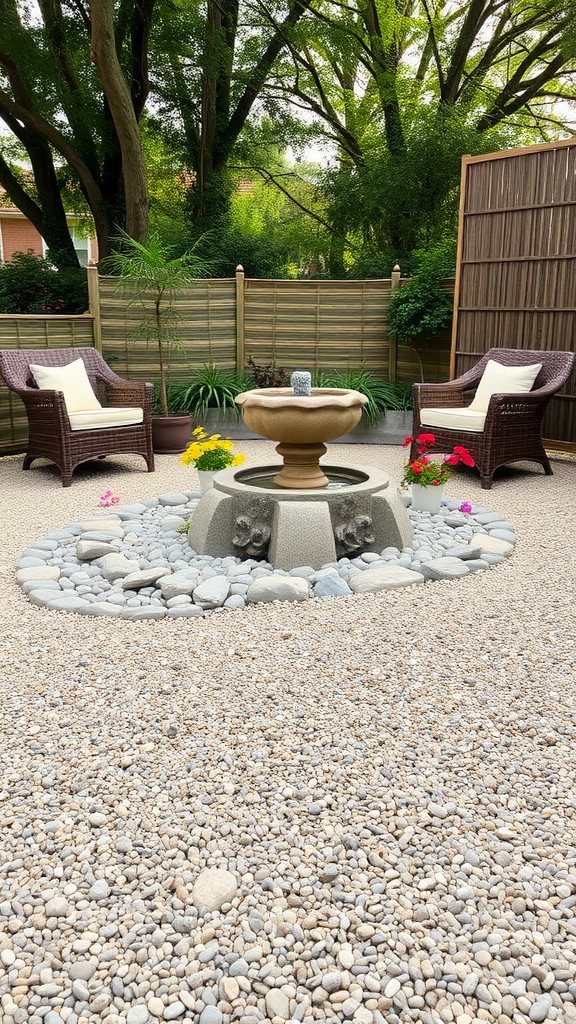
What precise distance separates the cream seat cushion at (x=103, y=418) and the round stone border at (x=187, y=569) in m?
1.55

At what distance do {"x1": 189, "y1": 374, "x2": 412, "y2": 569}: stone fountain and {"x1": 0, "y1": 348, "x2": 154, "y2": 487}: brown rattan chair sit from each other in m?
2.13

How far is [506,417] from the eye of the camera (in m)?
5.70

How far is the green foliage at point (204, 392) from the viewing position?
7883 millimetres

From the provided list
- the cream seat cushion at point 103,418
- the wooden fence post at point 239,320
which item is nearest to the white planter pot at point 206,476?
the cream seat cushion at point 103,418

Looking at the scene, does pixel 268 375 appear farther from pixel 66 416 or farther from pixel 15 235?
pixel 15 235

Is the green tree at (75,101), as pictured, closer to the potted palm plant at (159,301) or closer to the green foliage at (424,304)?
the potted palm plant at (159,301)

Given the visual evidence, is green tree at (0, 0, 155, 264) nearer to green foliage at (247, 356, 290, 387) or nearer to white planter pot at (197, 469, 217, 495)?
green foliage at (247, 356, 290, 387)

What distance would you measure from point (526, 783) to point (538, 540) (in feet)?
8.21

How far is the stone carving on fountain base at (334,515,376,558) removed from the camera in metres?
3.87

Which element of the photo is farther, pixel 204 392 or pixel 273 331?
pixel 273 331

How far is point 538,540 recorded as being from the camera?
168 inches

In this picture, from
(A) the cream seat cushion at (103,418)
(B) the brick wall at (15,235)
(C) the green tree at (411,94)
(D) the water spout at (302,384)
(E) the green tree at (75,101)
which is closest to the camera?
(D) the water spout at (302,384)

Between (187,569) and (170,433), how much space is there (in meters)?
3.79

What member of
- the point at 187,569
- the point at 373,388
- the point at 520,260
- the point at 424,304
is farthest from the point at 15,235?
the point at 187,569
